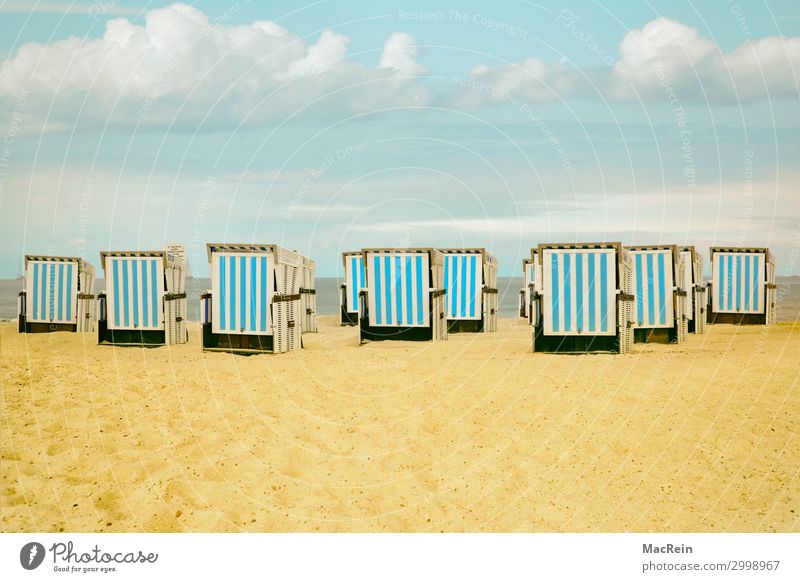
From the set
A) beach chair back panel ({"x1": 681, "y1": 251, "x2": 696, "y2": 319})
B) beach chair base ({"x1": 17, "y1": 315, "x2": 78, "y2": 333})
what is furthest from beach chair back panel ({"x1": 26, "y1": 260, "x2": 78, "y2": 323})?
beach chair back panel ({"x1": 681, "y1": 251, "x2": 696, "y2": 319})

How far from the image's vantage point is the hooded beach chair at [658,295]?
17047 mm

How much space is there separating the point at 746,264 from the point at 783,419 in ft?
53.0

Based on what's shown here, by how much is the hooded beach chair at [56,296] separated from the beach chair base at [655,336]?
1596cm

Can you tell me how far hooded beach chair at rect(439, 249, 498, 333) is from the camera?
71.9 ft

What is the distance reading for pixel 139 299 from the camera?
57.9 feet

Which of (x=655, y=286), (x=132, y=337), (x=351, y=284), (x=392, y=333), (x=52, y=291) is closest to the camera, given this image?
(x=655, y=286)

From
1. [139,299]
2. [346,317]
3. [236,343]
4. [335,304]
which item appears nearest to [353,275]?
[346,317]

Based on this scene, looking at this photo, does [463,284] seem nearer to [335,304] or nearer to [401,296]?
[401,296]

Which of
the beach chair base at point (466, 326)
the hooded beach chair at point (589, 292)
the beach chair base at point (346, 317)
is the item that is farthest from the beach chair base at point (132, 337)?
the beach chair base at point (346, 317)

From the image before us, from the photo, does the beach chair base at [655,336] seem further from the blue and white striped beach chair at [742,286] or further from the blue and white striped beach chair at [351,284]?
the blue and white striped beach chair at [351,284]

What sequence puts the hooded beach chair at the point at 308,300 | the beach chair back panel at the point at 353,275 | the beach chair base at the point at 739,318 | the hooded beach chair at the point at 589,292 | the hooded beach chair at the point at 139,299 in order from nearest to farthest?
the hooded beach chair at the point at 589,292, the hooded beach chair at the point at 139,299, the hooded beach chair at the point at 308,300, the beach chair base at the point at 739,318, the beach chair back panel at the point at 353,275

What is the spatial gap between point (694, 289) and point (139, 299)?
1536cm

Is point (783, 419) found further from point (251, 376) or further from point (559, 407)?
point (251, 376)
